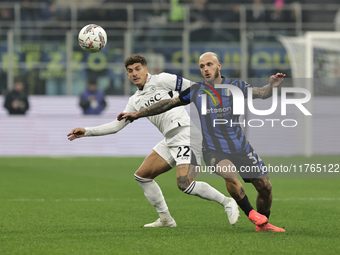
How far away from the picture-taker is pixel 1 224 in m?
6.85

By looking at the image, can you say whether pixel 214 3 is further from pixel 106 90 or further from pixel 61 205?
pixel 61 205

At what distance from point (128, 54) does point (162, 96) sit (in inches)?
425

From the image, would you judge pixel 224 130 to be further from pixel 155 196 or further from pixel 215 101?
pixel 155 196

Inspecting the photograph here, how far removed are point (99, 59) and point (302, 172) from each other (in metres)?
7.07

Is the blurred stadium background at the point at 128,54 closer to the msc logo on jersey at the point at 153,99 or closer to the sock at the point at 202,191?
the msc logo on jersey at the point at 153,99

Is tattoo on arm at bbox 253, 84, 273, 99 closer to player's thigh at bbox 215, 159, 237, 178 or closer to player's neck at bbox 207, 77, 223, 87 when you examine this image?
player's neck at bbox 207, 77, 223, 87

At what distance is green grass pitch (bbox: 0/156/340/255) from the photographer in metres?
5.47

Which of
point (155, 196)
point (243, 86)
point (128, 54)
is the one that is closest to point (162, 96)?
point (243, 86)

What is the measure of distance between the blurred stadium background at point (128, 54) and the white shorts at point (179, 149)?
10.2 m

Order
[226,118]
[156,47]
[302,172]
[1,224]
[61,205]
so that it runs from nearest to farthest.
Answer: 1. [226,118]
2. [1,224]
3. [61,205]
4. [302,172]
5. [156,47]

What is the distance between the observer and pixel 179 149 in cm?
664

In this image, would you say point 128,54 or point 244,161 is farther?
point 128,54

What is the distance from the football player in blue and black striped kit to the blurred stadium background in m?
10.6

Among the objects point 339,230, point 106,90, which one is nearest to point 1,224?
point 339,230
